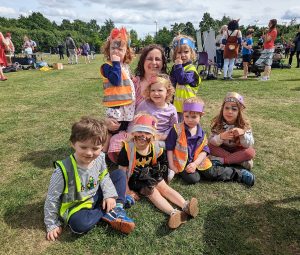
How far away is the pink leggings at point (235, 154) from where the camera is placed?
3.91 metres

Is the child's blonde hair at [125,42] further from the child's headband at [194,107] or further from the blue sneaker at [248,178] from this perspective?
the blue sneaker at [248,178]

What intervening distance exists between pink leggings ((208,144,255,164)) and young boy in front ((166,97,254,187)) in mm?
200

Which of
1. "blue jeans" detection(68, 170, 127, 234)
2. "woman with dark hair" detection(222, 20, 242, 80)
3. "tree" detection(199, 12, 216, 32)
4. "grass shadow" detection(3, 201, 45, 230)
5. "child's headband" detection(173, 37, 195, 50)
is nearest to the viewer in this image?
"blue jeans" detection(68, 170, 127, 234)

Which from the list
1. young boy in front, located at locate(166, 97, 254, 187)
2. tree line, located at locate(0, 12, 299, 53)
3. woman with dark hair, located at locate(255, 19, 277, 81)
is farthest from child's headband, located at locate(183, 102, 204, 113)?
woman with dark hair, located at locate(255, 19, 277, 81)

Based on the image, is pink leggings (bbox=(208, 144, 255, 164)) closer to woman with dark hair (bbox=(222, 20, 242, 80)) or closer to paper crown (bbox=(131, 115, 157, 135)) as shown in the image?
paper crown (bbox=(131, 115, 157, 135))

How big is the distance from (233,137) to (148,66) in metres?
1.56

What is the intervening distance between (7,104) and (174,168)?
578cm

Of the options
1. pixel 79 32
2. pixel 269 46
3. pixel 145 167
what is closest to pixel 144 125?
pixel 145 167

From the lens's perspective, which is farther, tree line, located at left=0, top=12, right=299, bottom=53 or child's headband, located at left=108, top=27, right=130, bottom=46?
tree line, located at left=0, top=12, right=299, bottom=53

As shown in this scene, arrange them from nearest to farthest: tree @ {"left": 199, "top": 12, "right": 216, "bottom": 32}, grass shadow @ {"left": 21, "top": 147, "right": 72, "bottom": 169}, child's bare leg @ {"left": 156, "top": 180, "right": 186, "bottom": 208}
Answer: child's bare leg @ {"left": 156, "top": 180, "right": 186, "bottom": 208}, grass shadow @ {"left": 21, "top": 147, "right": 72, "bottom": 169}, tree @ {"left": 199, "top": 12, "right": 216, "bottom": 32}

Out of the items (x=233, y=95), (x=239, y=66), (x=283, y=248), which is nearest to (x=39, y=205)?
(x=283, y=248)

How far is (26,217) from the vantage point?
9.62 ft

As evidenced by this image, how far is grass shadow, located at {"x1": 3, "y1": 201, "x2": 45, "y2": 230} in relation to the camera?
2816 mm

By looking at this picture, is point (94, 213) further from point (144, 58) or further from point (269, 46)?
point (269, 46)
